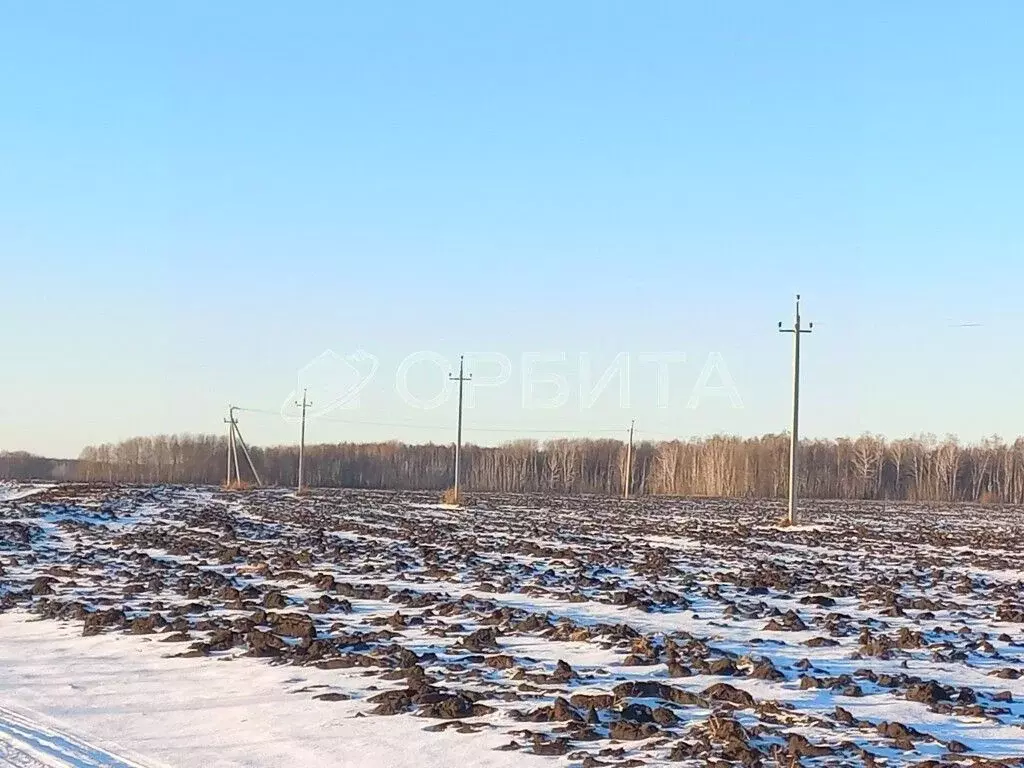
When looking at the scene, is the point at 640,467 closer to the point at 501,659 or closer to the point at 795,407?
the point at 795,407

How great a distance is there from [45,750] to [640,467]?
137 m

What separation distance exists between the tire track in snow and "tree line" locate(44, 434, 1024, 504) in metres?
103

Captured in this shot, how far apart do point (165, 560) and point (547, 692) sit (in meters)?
14.6

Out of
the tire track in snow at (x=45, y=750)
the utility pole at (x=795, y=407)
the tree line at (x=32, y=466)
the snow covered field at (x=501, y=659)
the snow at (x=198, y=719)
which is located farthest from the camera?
the tree line at (x=32, y=466)

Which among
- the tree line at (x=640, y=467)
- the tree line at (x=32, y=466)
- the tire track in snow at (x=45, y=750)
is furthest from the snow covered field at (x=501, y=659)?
the tree line at (x=32, y=466)

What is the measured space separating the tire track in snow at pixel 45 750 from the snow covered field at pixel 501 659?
0.11 ft

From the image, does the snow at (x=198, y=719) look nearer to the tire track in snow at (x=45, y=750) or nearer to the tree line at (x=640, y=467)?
the tire track in snow at (x=45, y=750)

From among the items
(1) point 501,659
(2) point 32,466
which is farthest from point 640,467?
(1) point 501,659

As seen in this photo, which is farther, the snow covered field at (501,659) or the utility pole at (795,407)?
the utility pole at (795,407)

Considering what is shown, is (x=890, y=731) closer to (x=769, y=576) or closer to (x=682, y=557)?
(x=769, y=576)

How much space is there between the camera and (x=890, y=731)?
8922 millimetres

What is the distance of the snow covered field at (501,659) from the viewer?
8.81 metres

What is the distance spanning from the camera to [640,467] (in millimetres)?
144125

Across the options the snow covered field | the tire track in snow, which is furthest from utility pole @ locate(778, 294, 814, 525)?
the tire track in snow
